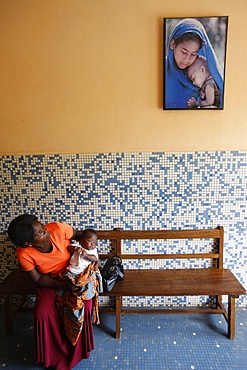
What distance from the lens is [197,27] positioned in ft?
7.39

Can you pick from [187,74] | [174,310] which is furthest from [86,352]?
[187,74]

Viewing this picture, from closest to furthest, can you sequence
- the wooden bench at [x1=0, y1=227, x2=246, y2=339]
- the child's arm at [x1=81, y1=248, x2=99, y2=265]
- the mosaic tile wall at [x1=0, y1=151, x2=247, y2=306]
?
the child's arm at [x1=81, y1=248, x2=99, y2=265] → the wooden bench at [x1=0, y1=227, x2=246, y2=339] → the mosaic tile wall at [x1=0, y1=151, x2=247, y2=306]

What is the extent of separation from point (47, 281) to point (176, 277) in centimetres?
111

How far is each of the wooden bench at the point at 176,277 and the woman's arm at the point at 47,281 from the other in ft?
1.34

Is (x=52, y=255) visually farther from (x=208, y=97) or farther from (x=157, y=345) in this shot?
(x=208, y=97)

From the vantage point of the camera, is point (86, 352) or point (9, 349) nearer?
point (86, 352)

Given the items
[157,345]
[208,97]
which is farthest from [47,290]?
[208,97]

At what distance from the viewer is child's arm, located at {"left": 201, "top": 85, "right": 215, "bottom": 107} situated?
7.64ft

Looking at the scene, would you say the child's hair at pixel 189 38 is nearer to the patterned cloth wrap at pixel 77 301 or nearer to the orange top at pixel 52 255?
the orange top at pixel 52 255

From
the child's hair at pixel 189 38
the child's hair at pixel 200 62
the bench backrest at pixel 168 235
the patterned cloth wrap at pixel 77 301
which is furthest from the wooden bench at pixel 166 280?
the child's hair at pixel 189 38

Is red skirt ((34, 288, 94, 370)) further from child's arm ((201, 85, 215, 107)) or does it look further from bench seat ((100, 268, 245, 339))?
child's arm ((201, 85, 215, 107))

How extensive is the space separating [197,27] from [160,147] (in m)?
1.02

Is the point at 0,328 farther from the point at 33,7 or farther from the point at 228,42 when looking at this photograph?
the point at 228,42

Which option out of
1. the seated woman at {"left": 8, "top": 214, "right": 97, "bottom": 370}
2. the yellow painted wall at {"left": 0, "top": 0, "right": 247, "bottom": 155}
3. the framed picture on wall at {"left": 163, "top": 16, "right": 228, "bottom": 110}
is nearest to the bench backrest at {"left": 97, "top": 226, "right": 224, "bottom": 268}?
the seated woman at {"left": 8, "top": 214, "right": 97, "bottom": 370}
